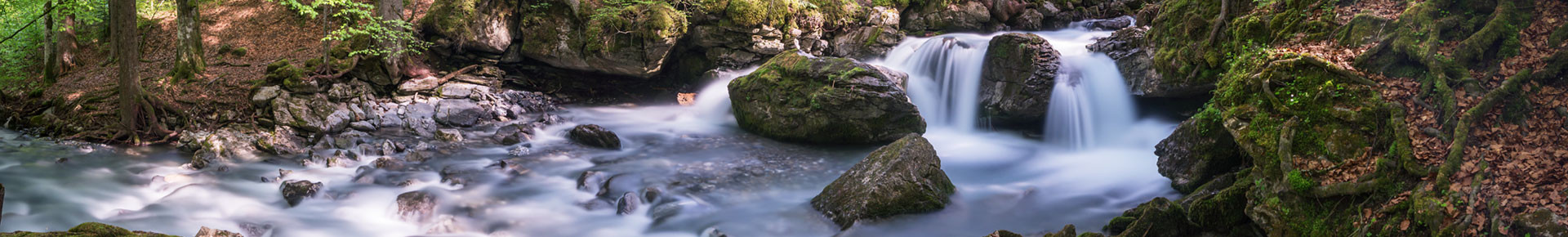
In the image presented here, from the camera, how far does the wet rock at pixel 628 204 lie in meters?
7.10

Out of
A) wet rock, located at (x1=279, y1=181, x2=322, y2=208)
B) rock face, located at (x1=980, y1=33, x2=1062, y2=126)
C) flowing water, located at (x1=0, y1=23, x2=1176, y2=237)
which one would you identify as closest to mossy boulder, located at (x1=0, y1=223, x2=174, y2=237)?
flowing water, located at (x1=0, y1=23, x2=1176, y2=237)

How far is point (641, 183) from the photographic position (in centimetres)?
827

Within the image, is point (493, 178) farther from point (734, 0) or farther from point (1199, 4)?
point (1199, 4)

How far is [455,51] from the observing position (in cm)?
1348

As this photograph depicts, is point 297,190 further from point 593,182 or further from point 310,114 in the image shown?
point 310,114

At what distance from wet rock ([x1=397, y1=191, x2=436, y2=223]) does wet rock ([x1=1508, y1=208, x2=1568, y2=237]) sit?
791 centimetres

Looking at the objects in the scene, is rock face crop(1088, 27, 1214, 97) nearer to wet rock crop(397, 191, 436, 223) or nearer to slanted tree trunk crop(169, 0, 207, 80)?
wet rock crop(397, 191, 436, 223)

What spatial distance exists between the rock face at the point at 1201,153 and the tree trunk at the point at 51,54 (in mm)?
19193

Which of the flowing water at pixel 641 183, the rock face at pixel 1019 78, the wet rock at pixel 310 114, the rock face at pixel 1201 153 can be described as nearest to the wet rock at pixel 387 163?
the flowing water at pixel 641 183

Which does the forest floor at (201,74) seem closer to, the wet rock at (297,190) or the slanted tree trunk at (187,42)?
the slanted tree trunk at (187,42)

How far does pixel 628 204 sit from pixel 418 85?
7.30 metres

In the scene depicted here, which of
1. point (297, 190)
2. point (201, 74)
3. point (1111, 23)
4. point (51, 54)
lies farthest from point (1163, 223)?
point (51, 54)

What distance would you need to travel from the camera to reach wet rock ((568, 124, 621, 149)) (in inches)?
414

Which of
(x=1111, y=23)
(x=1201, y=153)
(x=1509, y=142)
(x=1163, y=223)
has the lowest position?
(x=1163, y=223)
